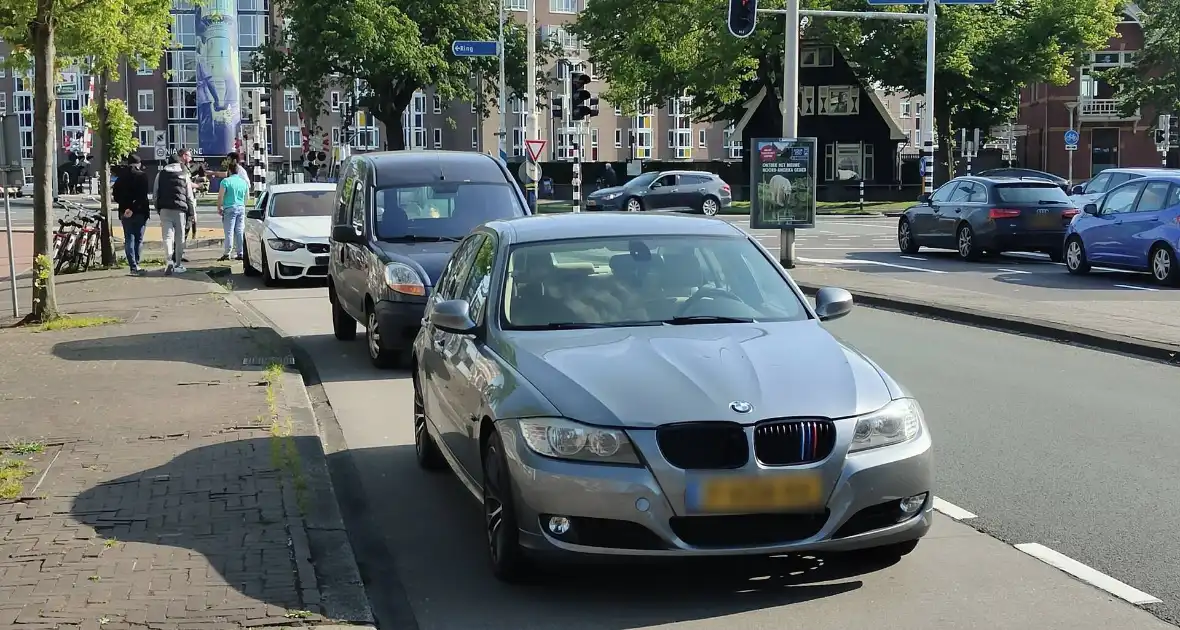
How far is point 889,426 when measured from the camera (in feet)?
Result: 17.9

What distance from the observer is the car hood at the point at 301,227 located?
20594 millimetres

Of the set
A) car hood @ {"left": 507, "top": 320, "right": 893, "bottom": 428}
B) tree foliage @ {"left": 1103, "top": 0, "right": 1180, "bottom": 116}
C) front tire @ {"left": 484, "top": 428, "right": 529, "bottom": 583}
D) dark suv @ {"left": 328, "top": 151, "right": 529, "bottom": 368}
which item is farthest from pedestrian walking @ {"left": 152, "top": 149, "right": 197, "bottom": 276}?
tree foliage @ {"left": 1103, "top": 0, "right": 1180, "bottom": 116}

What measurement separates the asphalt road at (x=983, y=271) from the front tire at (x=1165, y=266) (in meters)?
0.21

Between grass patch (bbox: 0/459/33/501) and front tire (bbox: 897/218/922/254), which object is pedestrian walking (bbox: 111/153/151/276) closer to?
front tire (bbox: 897/218/922/254)

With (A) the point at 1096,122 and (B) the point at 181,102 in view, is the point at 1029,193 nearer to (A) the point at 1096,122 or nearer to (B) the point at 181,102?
(A) the point at 1096,122

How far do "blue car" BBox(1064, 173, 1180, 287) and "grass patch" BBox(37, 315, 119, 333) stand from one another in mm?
13799

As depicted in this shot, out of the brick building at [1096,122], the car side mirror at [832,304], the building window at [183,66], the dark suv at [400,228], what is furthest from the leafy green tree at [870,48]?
the building window at [183,66]

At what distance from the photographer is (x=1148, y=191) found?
20422mm

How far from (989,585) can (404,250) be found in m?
7.72

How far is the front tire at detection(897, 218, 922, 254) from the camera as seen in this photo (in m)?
26.7

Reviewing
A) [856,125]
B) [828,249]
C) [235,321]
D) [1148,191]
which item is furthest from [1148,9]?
[235,321]

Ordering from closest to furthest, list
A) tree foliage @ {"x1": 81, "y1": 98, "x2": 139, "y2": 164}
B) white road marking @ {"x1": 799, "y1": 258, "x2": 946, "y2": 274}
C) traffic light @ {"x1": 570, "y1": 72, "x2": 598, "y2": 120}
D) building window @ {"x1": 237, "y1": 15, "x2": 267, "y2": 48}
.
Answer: white road marking @ {"x1": 799, "y1": 258, "x2": 946, "y2": 274} < tree foliage @ {"x1": 81, "y1": 98, "x2": 139, "y2": 164} < traffic light @ {"x1": 570, "y1": 72, "x2": 598, "y2": 120} < building window @ {"x1": 237, "y1": 15, "x2": 267, "y2": 48}

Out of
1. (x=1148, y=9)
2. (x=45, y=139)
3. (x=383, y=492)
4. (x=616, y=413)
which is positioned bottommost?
(x=383, y=492)

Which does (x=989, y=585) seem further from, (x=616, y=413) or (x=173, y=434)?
(x=173, y=434)
